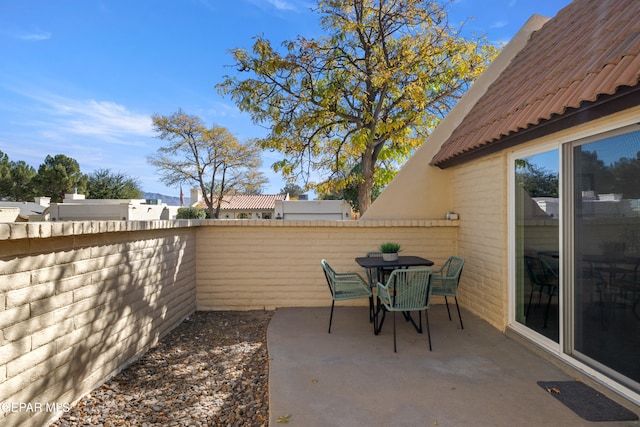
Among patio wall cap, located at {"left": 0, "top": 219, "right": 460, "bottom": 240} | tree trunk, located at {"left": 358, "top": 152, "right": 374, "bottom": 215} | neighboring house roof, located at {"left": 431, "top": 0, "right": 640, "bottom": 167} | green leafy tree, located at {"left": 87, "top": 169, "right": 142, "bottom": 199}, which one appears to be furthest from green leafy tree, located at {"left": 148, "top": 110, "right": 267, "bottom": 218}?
neighboring house roof, located at {"left": 431, "top": 0, "right": 640, "bottom": 167}

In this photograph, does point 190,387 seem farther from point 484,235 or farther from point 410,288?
point 484,235

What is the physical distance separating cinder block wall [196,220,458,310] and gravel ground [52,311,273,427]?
115 cm

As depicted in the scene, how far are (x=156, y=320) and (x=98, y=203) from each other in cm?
2015

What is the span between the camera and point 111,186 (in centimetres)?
3719

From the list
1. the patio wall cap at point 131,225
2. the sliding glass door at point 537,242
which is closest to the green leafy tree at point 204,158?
the patio wall cap at point 131,225

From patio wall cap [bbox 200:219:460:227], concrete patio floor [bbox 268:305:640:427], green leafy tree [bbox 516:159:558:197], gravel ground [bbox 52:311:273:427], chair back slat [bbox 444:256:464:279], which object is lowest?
gravel ground [bbox 52:311:273:427]

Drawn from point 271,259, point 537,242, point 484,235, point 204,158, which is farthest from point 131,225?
point 204,158

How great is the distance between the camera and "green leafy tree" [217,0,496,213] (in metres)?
8.71

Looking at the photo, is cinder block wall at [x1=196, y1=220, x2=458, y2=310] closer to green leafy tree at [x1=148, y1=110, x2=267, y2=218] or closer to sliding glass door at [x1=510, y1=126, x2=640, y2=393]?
sliding glass door at [x1=510, y1=126, x2=640, y2=393]

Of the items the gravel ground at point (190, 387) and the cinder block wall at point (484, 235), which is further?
the cinder block wall at point (484, 235)

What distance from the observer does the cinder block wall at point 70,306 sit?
2236 mm

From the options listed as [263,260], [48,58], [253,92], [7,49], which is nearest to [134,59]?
[48,58]

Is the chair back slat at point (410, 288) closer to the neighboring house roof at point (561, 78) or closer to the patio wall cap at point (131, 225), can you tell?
the neighboring house roof at point (561, 78)

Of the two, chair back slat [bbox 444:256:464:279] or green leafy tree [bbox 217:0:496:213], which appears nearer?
chair back slat [bbox 444:256:464:279]
